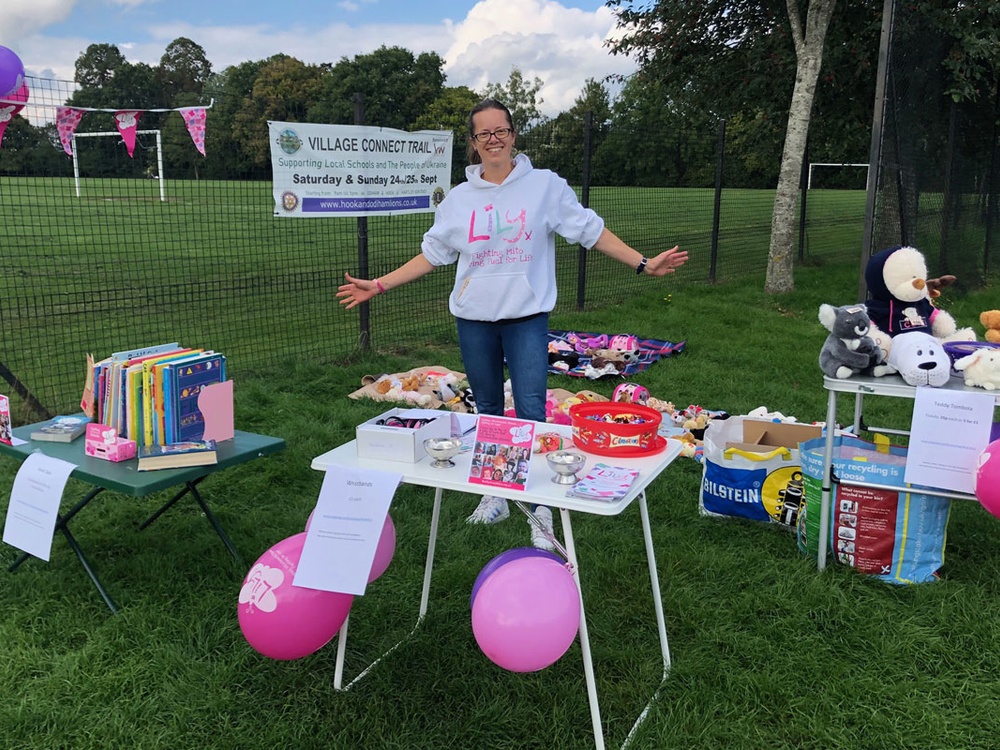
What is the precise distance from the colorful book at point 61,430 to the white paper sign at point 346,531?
1.46 metres

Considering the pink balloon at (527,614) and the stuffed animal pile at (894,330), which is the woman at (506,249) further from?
the pink balloon at (527,614)

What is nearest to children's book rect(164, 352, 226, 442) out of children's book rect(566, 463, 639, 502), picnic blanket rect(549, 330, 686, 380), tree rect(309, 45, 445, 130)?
children's book rect(566, 463, 639, 502)

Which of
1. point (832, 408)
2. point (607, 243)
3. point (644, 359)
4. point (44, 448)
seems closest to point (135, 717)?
point (44, 448)

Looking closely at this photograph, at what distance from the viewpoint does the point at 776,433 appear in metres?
3.83

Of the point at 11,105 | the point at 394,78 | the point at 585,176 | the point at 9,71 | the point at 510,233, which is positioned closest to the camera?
the point at 510,233

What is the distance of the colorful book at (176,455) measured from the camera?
2748 mm

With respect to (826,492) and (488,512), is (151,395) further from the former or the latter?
(826,492)

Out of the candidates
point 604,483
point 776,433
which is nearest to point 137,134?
point 776,433

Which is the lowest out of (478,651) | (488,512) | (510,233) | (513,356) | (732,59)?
(478,651)

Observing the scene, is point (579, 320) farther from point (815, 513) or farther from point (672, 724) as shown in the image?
point (672, 724)

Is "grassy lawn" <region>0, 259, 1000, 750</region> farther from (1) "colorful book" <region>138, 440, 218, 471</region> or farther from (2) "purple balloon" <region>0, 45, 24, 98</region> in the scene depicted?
(2) "purple balloon" <region>0, 45, 24, 98</region>

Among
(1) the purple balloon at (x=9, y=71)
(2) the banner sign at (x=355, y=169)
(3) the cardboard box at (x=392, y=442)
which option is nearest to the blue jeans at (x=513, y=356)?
(3) the cardboard box at (x=392, y=442)

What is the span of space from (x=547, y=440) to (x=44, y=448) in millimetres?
1918

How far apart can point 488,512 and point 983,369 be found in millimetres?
2042
